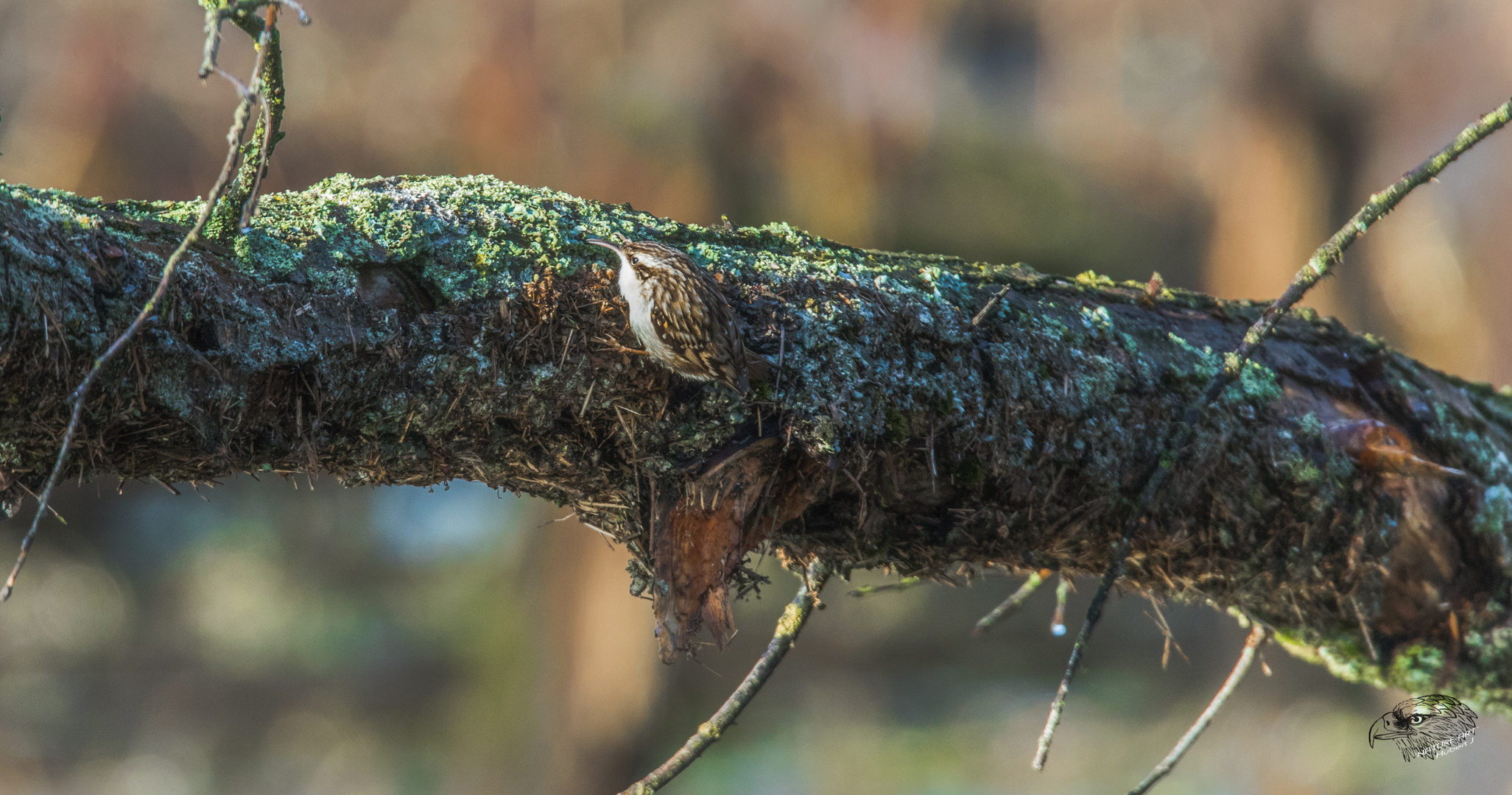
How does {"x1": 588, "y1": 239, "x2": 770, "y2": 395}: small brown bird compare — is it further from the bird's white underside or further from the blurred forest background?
the blurred forest background

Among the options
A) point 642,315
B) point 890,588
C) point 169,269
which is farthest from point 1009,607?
point 169,269

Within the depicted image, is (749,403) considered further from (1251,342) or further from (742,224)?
(742,224)

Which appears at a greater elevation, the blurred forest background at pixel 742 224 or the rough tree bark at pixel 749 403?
the blurred forest background at pixel 742 224

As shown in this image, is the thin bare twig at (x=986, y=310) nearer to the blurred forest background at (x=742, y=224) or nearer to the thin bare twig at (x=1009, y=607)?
the thin bare twig at (x=1009, y=607)

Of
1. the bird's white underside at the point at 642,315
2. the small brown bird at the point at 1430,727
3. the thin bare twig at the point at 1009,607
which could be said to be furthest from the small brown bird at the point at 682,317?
the small brown bird at the point at 1430,727

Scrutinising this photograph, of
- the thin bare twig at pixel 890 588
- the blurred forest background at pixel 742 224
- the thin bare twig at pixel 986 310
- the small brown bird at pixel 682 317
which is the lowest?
the thin bare twig at pixel 890 588

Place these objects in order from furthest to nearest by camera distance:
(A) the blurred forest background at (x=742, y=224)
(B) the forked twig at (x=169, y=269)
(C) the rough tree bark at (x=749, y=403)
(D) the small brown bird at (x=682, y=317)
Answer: (A) the blurred forest background at (x=742, y=224) < (D) the small brown bird at (x=682, y=317) < (C) the rough tree bark at (x=749, y=403) < (B) the forked twig at (x=169, y=269)
